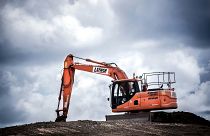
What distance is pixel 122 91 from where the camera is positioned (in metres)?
26.2

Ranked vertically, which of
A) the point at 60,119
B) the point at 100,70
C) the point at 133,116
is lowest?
the point at 60,119

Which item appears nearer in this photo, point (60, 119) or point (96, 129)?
point (96, 129)

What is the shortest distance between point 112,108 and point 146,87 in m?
2.72

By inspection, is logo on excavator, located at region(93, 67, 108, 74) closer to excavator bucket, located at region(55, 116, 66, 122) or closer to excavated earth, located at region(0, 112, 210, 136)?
excavator bucket, located at region(55, 116, 66, 122)

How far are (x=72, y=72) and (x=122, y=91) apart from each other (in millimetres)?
3787

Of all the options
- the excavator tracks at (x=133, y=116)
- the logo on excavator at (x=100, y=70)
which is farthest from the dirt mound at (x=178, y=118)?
the logo on excavator at (x=100, y=70)

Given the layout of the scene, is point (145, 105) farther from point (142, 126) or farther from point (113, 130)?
point (113, 130)

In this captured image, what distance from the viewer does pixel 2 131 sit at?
19547mm

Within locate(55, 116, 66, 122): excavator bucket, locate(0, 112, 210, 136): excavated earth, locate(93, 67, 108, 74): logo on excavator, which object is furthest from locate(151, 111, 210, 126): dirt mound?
locate(55, 116, 66, 122): excavator bucket

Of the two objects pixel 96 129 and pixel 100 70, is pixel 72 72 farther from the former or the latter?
pixel 96 129

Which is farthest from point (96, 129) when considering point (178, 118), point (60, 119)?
point (178, 118)

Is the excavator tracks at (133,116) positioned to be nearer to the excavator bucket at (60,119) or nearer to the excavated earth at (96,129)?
the excavated earth at (96,129)

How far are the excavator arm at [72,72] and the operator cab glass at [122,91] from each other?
1.39 metres

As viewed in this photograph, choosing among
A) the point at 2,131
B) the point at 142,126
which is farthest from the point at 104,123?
the point at 2,131
